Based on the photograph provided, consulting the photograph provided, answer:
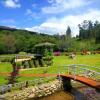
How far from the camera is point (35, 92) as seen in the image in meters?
28.4

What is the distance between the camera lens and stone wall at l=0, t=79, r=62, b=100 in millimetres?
26312

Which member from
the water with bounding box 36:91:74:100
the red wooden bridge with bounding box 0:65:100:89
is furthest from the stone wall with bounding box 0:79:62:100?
the red wooden bridge with bounding box 0:65:100:89

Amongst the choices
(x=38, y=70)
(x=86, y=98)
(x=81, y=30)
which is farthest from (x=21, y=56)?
(x=81, y=30)

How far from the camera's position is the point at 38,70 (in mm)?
36188

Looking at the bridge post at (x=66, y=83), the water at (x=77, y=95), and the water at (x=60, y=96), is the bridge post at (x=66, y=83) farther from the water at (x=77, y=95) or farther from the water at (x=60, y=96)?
the water at (x=60, y=96)

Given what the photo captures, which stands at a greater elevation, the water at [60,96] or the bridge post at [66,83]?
the bridge post at [66,83]

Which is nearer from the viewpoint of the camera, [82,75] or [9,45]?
[82,75]

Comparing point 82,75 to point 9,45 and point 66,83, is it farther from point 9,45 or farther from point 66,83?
point 9,45

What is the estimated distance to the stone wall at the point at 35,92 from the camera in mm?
26312

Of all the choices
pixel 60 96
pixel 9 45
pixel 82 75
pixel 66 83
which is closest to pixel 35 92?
pixel 60 96

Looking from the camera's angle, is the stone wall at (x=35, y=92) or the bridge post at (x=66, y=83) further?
the bridge post at (x=66, y=83)

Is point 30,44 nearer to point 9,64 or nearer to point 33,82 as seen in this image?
point 9,64

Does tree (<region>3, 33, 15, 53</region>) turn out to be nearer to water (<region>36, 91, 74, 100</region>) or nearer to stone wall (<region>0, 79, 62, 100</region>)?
stone wall (<region>0, 79, 62, 100</region>)

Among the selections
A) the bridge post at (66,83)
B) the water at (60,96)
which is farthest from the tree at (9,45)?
the water at (60,96)
